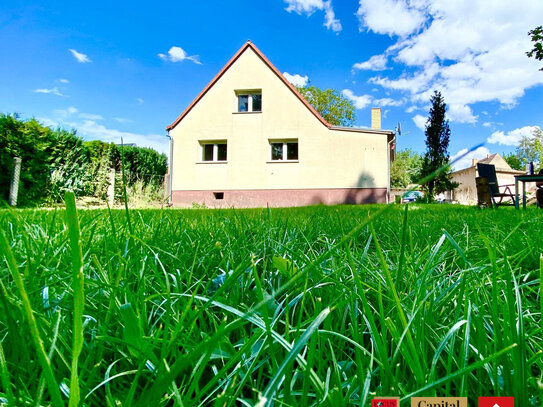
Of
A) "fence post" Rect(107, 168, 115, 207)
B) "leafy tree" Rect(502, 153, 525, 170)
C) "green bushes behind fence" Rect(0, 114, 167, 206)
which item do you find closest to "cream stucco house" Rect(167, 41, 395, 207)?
"green bushes behind fence" Rect(0, 114, 167, 206)

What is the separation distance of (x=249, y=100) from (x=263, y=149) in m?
2.65

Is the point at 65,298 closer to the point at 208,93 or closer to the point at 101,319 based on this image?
the point at 101,319

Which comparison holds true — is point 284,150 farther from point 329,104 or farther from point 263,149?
point 329,104

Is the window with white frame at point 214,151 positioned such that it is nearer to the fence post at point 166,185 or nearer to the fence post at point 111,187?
the fence post at point 166,185

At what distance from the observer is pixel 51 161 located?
9.77m

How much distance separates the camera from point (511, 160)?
4591 cm

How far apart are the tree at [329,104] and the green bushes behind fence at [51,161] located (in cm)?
1870

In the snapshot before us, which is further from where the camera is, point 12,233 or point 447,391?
point 12,233

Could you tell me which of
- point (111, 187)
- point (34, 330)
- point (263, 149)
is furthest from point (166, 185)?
point (34, 330)

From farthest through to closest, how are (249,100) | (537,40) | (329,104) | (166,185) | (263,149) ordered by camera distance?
1. (329,104)
2. (166,185)
3. (249,100)
4. (263,149)
5. (537,40)

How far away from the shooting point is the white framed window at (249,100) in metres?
14.2

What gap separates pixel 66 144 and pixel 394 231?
11.8 meters

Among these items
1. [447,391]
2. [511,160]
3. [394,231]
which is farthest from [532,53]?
[511,160]

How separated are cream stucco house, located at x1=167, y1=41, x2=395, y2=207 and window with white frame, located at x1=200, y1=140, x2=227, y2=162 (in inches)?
1.8
